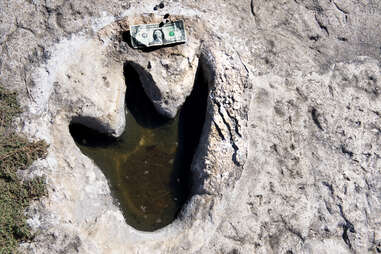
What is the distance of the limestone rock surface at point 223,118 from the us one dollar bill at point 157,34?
185mm

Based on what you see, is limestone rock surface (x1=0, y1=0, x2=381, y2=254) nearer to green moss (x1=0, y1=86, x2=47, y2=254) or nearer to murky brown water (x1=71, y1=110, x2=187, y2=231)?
green moss (x1=0, y1=86, x2=47, y2=254)

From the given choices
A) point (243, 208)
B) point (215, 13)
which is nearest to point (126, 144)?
point (243, 208)

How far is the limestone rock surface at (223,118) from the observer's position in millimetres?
7184

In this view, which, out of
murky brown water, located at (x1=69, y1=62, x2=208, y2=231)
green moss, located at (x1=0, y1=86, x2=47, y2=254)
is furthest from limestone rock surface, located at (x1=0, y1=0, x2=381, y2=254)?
murky brown water, located at (x1=69, y1=62, x2=208, y2=231)

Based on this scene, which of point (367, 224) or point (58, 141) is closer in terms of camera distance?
point (58, 141)

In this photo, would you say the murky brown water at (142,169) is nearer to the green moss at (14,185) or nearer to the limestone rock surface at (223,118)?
the limestone rock surface at (223,118)

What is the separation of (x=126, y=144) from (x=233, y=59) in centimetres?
301

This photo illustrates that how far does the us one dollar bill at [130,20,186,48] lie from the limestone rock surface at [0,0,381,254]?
185 millimetres

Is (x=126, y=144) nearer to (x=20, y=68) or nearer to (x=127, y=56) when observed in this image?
(x=127, y=56)

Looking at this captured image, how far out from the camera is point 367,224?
776 centimetres

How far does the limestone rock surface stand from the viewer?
23.6 feet

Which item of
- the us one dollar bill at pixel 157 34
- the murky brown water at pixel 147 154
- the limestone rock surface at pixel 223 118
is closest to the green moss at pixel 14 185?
the limestone rock surface at pixel 223 118

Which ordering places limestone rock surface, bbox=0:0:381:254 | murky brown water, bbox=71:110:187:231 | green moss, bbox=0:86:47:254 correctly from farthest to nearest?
murky brown water, bbox=71:110:187:231, limestone rock surface, bbox=0:0:381:254, green moss, bbox=0:86:47:254

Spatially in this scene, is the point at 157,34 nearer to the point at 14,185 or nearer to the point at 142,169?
the point at 142,169
